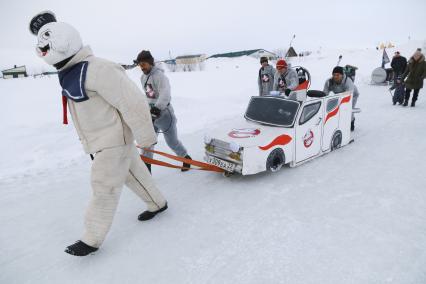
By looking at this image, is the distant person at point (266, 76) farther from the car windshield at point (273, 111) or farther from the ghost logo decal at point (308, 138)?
the ghost logo decal at point (308, 138)

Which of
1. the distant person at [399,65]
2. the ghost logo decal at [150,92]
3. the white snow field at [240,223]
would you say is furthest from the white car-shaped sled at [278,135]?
the distant person at [399,65]

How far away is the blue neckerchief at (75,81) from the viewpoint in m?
2.51

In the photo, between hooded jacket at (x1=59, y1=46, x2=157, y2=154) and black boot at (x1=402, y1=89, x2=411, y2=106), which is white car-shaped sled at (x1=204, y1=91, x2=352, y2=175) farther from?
black boot at (x1=402, y1=89, x2=411, y2=106)

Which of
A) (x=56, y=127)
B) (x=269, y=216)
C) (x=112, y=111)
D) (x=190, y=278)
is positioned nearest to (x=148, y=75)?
(x=112, y=111)

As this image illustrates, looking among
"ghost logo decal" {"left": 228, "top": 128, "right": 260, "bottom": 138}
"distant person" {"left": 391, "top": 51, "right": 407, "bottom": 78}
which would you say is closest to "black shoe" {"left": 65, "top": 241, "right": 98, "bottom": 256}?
"ghost logo decal" {"left": 228, "top": 128, "right": 260, "bottom": 138}

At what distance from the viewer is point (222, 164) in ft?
15.0

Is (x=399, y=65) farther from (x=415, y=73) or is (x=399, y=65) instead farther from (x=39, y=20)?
(x=39, y=20)

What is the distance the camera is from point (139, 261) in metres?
2.88

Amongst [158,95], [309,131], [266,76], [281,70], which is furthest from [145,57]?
[266,76]

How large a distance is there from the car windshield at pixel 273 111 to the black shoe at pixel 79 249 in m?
3.35

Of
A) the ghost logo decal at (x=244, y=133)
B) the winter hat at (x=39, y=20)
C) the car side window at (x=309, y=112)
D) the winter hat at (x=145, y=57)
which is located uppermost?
the winter hat at (x=39, y=20)

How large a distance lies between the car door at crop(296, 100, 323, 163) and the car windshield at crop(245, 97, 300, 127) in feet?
0.55

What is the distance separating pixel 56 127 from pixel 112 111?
6428 mm

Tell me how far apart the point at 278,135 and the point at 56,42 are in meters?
3.23
